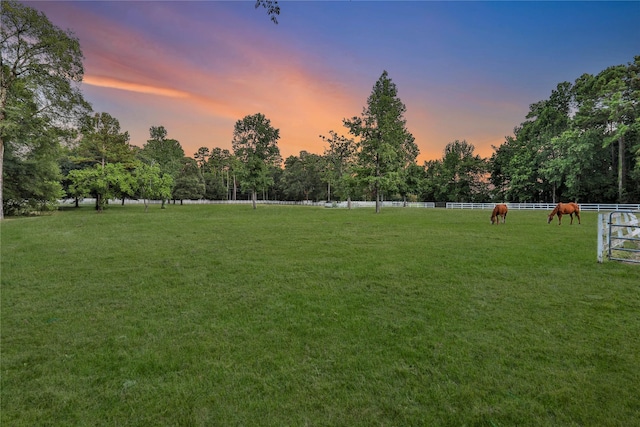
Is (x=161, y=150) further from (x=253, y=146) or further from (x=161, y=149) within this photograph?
(x=253, y=146)

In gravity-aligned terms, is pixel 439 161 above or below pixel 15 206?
above

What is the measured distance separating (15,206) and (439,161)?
73.6 m

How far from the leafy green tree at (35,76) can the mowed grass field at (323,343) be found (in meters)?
19.5

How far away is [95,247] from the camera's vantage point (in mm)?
10586

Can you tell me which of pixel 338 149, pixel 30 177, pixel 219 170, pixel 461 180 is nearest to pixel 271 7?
pixel 30 177

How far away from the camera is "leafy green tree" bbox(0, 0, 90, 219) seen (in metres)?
18.6

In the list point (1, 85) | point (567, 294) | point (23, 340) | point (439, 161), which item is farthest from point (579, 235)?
point (439, 161)

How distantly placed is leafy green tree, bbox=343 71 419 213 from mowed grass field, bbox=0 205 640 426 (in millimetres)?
23090

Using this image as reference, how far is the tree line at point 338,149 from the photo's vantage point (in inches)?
798

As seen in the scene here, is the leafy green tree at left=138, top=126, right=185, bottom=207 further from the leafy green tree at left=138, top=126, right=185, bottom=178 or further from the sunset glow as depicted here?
the sunset glow

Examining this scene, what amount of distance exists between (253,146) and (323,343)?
36.8 metres

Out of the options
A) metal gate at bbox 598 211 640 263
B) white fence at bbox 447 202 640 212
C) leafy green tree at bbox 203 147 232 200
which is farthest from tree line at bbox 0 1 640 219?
leafy green tree at bbox 203 147 232 200

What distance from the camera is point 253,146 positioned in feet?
124

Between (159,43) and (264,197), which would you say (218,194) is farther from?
(159,43)
